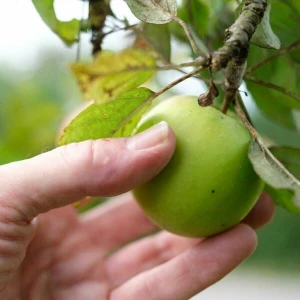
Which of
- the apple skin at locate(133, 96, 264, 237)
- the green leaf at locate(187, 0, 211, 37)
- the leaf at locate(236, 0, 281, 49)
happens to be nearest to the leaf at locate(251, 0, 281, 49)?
the leaf at locate(236, 0, 281, 49)

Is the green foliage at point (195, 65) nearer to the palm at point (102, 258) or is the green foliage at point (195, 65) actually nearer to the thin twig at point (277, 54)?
the thin twig at point (277, 54)

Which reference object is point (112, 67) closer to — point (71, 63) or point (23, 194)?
point (71, 63)

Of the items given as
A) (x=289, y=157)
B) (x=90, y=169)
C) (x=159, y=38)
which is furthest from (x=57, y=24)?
(x=289, y=157)

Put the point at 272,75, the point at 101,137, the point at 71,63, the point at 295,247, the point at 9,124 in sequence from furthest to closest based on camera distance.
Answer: the point at 295,247
the point at 9,124
the point at 272,75
the point at 101,137
the point at 71,63

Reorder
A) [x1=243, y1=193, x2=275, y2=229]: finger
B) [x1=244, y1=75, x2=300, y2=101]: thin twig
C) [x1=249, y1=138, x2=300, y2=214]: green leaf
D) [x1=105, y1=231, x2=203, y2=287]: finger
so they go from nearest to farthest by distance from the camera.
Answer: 1. [x1=249, y1=138, x2=300, y2=214]: green leaf
2. [x1=244, y1=75, x2=300, y2=101]: thin twig
3. [x1=243, y1=193, x2=275, y2=229]: finger
4. [x1=105, y1=231, x2=203, y2=287]: finger

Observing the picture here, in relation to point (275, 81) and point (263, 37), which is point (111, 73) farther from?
point (275, 81)

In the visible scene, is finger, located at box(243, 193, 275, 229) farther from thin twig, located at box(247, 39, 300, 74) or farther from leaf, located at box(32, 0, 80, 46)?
leaf, located at box(32, 0, 80, 46)

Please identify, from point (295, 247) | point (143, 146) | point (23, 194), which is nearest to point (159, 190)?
point (143, 146)

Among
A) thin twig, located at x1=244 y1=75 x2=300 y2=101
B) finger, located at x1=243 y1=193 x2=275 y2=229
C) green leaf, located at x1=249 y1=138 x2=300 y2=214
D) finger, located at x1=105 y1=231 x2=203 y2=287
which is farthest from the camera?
finger, located at x1=105 y1=231 x2=203 y2=287

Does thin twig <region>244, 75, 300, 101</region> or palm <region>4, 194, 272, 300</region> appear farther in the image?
palm <region>4, 194, 272, 300</region>
